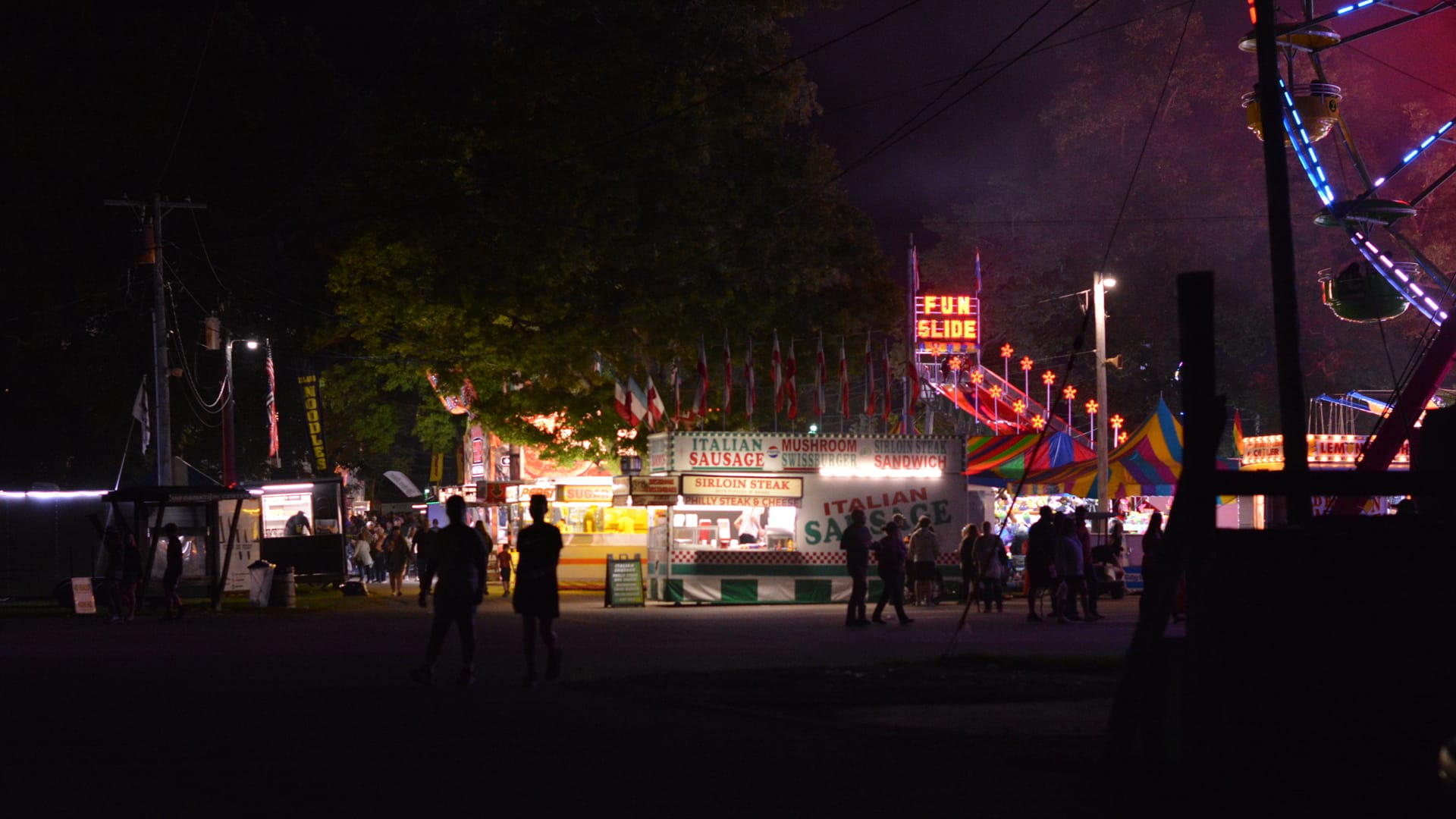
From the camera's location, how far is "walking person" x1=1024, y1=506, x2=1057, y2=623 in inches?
1045

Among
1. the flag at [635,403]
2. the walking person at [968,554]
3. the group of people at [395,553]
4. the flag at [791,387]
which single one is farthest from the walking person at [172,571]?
the walking person at [968,554]

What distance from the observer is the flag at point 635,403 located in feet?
116

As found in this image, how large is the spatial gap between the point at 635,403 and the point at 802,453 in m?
4.78

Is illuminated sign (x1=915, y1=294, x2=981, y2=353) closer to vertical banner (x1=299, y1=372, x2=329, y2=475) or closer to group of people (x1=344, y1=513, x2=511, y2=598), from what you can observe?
group of people (x1=344, y1=513, x2=511, y2=598)

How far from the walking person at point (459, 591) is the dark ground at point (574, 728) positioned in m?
0.34

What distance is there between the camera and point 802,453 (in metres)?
32.4

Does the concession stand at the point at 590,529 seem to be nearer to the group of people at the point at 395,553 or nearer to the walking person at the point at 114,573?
the group of people at the point at 395,553

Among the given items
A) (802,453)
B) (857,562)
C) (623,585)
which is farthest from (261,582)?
(857,562)

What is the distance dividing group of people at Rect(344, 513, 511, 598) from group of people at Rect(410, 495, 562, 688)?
1171 centimetres

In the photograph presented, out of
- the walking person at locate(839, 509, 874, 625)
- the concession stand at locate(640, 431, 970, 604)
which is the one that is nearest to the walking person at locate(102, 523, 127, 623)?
the concession stand at locate(640, 431, 970, 604)

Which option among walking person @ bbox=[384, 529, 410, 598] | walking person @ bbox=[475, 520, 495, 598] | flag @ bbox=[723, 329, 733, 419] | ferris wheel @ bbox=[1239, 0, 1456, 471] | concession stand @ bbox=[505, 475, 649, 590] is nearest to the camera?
walking person @ bbox=[475, 520, 495, 598]

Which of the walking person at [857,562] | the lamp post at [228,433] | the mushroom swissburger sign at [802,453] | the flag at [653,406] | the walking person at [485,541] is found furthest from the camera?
the lamp post at [228,433]

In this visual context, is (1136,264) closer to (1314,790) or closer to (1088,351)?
(1088,351)

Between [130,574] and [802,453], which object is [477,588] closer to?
[130,574]
